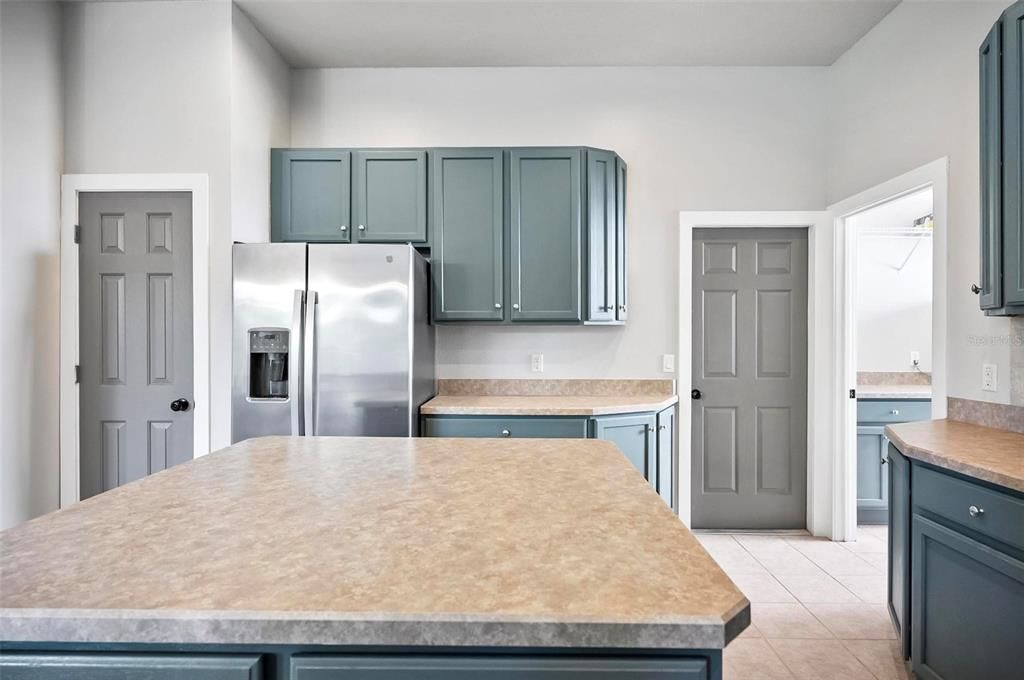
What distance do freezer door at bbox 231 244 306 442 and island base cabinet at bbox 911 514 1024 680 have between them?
8.53ft

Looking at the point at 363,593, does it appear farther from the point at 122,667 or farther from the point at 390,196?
the point at 390,196

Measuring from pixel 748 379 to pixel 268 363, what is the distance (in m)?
2.92

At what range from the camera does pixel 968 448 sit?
70.8 inches

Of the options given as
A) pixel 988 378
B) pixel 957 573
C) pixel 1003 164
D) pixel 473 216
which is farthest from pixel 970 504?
pixel 473 216

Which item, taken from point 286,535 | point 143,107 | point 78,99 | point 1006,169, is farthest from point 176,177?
point 1006,169

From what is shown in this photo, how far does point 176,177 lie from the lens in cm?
291

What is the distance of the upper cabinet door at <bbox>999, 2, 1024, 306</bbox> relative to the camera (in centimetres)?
177

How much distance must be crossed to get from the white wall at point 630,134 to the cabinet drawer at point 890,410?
4.36 ft

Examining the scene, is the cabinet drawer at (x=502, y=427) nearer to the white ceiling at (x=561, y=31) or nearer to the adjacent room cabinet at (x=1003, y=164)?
the adjacent room cabinet at (x=1003, y=164)

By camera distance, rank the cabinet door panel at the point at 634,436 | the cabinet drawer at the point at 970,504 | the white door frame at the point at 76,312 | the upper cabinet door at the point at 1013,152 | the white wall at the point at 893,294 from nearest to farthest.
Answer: the cabinet drawer at the point at 970,504, the upper cabinet door at the point at 1013,152, the white door frame at the point at 76,312, the cabinet door panel at the point at 634,436, the white wall at the point at 893,294

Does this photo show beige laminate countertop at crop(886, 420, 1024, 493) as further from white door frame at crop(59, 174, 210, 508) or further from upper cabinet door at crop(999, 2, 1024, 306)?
white door frame at crop(59, 174, 210, 508)

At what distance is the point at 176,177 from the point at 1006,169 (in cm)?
355

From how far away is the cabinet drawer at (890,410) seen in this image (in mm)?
3639

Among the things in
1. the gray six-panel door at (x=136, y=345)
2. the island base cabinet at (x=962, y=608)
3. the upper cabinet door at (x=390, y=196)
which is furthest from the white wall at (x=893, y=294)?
the gray six-panel door at (x=136, y=345)
